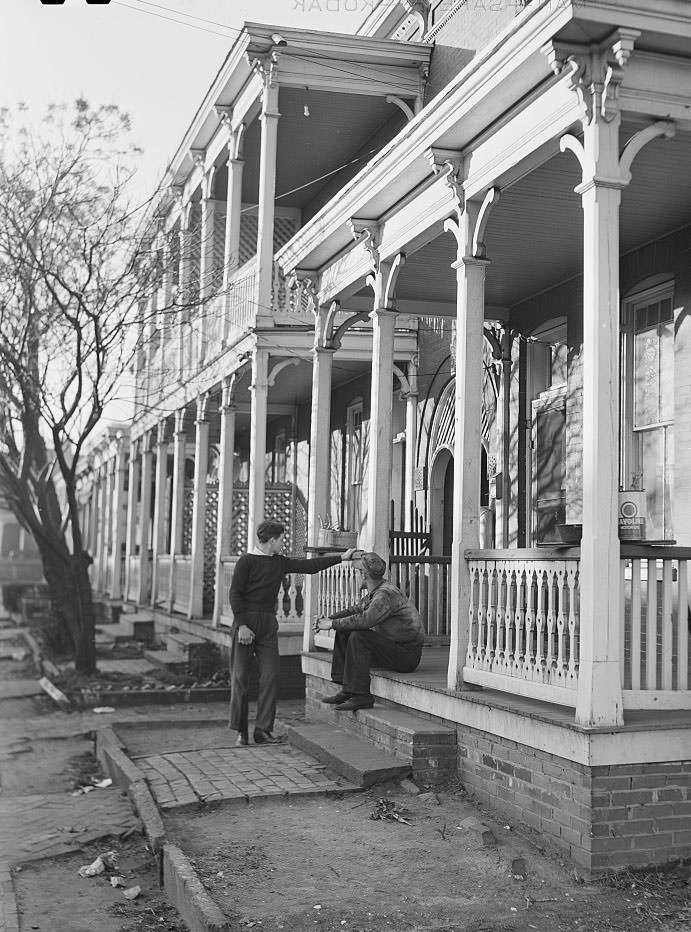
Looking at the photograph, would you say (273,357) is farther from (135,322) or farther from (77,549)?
(77,549)

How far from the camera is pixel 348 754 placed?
795 centimetres

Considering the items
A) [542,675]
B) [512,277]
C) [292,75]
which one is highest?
[292,75]

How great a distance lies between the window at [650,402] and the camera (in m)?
8.95

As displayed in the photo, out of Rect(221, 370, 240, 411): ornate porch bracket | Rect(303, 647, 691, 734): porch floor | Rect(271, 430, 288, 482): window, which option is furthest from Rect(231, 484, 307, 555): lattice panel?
Rect(303, 647, 691, 734): porch floor

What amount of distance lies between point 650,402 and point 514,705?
3651 millimetres

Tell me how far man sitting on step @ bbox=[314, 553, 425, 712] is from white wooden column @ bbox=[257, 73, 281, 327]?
6.16 m

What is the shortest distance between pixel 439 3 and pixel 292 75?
87.2 inches

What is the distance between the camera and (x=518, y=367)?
11.5 metres

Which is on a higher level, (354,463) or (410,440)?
(410,440)

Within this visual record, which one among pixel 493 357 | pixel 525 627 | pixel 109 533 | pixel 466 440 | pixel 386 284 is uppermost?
pixel 386 284

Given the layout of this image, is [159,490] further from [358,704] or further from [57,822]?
[57,822]

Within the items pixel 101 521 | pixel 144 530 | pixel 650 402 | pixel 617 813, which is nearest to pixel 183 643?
pixel 144 530

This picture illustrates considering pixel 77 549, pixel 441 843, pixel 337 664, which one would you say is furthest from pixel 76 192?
pixel 441 843

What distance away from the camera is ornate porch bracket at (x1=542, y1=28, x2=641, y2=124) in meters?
6.07
